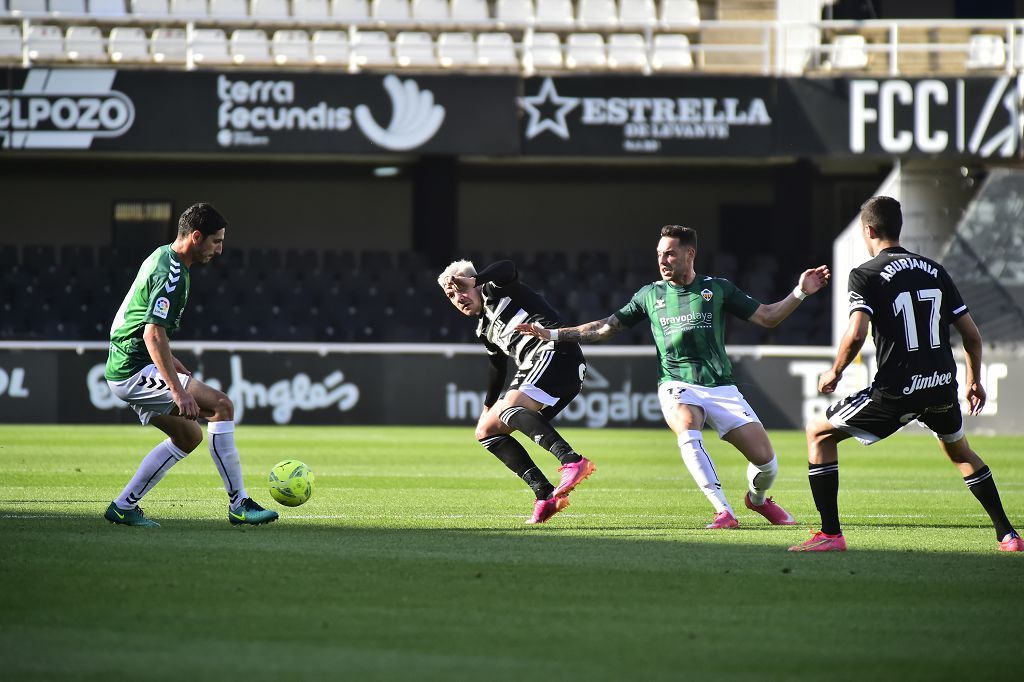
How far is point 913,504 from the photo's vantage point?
10898 mm

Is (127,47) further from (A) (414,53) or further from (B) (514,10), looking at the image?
(B) (514,10)

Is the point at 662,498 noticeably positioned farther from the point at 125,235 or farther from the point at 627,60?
the point at 125,235

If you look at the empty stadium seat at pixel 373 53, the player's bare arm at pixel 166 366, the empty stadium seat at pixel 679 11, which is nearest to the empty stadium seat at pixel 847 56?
the empty stadium seat at pixel 679 11

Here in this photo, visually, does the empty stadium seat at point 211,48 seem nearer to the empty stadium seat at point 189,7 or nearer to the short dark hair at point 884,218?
the empty stadium seat at point 189,7

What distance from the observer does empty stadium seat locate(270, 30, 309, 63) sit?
24222mm

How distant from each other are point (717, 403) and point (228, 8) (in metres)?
18.8

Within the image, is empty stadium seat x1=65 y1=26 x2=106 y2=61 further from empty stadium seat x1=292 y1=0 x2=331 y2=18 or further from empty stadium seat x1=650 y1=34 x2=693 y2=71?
empty stadium seat x1=650 y1=34 x2=693 y2=71

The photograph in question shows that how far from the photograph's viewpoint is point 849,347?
24.8 feet

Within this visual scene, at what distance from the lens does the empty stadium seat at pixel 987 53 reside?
23688mm

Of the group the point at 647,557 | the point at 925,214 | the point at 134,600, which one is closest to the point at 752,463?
the point at 647,557

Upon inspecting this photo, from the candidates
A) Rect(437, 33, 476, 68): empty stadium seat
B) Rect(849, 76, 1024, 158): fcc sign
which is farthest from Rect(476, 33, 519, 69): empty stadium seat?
Rect(849, 76, 1024, 158): fcc sign

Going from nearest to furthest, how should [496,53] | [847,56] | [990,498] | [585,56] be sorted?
[990,498] < [496,53] < [847,56] < [585,56]

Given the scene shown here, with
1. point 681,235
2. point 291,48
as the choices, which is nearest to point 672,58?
point 291,48

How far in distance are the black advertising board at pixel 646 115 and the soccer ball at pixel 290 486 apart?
1465cm
